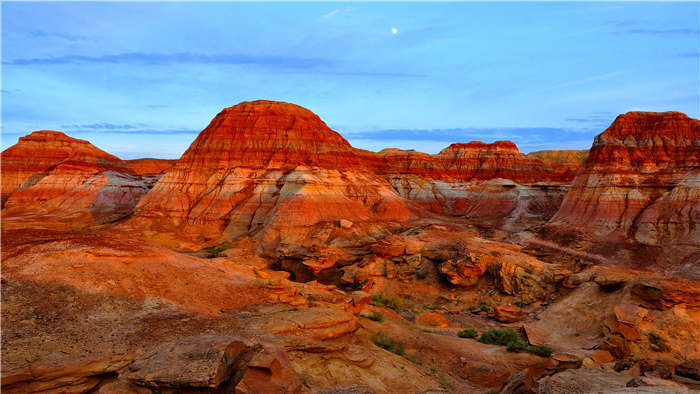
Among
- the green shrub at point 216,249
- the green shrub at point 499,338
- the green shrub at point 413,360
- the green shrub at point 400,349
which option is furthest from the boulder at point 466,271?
the green shrub at point 216,249

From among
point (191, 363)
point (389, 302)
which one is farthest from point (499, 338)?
point (191, 363)

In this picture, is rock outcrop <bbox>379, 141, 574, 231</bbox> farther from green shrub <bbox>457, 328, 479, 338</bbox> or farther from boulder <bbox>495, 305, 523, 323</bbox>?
green shrub <bbox>457, 328, 479, 338</bbox>

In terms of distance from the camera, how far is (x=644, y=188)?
33.8 m

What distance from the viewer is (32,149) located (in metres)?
60.2

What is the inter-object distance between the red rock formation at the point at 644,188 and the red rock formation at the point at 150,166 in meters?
83.7

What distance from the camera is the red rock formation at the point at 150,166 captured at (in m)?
85.4

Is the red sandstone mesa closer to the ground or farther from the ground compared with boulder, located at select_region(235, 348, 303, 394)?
farther from the ground

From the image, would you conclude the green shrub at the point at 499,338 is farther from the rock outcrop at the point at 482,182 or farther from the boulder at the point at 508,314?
the rock outcrop at the point at 482,182

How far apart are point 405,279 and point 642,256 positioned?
1953cm

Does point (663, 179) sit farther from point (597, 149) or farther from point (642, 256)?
point (642, 256)

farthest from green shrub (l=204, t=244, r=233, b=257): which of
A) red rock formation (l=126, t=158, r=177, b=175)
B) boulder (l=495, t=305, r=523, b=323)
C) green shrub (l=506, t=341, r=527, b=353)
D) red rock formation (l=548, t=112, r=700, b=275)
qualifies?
red rock formation (l=126, t=158, r=177, b=175)

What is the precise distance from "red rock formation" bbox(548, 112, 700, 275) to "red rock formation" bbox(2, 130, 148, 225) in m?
57.0

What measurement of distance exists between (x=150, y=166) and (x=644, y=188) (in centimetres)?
9700

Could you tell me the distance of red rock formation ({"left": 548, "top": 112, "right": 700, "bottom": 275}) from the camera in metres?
29.4
